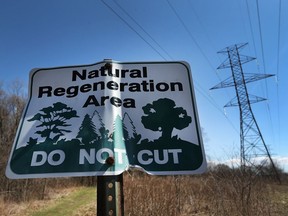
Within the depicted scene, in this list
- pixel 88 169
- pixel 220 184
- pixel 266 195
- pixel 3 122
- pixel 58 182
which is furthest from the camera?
pixel 58 182

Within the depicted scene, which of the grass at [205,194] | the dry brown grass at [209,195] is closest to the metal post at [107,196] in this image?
the grass at [205,194]

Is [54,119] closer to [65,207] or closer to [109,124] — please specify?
[109,124]

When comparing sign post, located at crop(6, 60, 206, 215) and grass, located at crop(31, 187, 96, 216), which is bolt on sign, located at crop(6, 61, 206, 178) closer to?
sign post, located at crop(6, 60, 206, 215)

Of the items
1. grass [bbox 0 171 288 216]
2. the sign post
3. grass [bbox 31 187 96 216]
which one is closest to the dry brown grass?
grass [bbox 0 171 288 216]

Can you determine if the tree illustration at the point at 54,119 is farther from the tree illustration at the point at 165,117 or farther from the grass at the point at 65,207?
the grass at the point at 65,207

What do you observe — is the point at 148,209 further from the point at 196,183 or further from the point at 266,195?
the point at 266,195

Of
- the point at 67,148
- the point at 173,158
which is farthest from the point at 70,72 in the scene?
the point at 173,158

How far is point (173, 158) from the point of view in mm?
949

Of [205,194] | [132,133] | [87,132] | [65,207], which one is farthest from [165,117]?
[65,207]

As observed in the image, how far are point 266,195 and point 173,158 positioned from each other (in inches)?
167

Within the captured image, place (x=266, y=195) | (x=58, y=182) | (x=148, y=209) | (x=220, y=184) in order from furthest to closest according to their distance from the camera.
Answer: (x=58, y=182) < (x=266, y=195) < (x=220, y=184) < (x=148, y=209)

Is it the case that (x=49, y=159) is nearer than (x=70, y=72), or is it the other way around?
(x=49, y=159)

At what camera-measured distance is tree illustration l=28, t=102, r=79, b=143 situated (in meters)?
0.98

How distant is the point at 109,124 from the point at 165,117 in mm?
214
